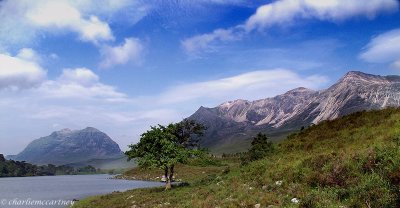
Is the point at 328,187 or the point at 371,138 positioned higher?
the point at 371,138

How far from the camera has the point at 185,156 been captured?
59.8 meters

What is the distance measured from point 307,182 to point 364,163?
4.28 meters

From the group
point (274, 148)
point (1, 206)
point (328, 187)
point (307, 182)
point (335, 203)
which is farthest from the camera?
point (1, 206)

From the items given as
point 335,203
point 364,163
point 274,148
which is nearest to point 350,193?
point 335,203

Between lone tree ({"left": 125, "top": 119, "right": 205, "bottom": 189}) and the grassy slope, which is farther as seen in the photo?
lone tree ({"left": 125, "top": 119, "right": 205, "bottom": 189})

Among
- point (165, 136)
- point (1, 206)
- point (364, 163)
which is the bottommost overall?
point (1, 206)

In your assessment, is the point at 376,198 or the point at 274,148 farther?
the point at 274,148

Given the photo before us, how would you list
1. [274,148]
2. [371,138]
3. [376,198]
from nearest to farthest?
[376,198]
[371,138]
[274,148]

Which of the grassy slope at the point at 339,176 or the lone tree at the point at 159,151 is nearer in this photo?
the grassy slope at the point at 339,176

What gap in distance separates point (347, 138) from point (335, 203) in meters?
20.2

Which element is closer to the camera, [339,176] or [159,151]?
[339,176]

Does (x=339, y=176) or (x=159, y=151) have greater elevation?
(x=159, y=151)

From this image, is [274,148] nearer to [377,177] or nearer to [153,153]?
[153,153]

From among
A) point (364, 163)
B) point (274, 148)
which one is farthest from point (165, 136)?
point (364, 163)
